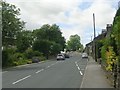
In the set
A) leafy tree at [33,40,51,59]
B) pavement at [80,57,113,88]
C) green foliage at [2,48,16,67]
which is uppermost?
leafy tree at [33,40,51,59]

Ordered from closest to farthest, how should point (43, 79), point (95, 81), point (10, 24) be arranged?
point (95, 81) → point (43, 79) → point (10, 24)

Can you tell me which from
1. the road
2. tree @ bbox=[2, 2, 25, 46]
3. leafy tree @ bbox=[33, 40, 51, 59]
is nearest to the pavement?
the road

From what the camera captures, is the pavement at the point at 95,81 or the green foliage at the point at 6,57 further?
the green foliage at the point at 6,57

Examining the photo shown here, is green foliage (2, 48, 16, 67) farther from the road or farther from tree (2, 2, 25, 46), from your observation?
the road

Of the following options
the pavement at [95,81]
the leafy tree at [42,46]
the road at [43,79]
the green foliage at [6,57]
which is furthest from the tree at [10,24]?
the leafy tree at [42,46]

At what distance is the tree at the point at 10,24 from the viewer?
44.7m

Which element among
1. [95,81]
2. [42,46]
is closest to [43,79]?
[95,81]

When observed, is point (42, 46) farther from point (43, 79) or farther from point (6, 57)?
point (43, 79)

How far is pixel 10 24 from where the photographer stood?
148ft

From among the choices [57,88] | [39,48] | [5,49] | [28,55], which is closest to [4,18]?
[5,49]

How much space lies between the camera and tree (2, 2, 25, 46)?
147ft

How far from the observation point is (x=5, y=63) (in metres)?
48.8

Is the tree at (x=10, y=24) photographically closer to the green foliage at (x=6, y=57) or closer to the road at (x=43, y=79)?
the green foliage at (x=6, y=57)

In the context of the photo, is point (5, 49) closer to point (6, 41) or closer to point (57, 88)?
point (6, 41)
